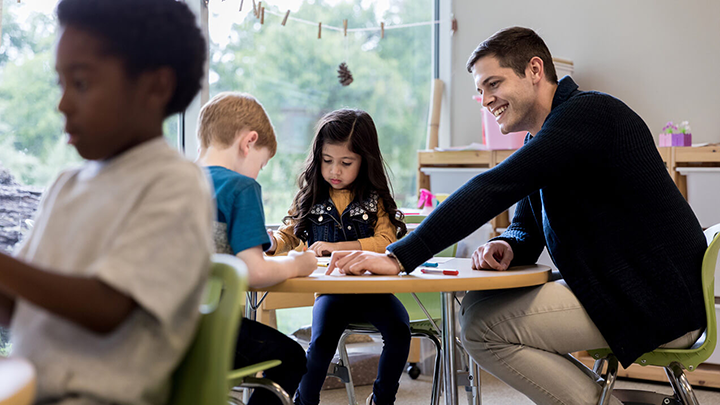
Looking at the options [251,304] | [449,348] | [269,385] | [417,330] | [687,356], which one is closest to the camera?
[269,385]

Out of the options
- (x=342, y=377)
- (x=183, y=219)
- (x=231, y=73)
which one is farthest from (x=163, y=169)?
(x=231, y=73)

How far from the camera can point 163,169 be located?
26.5 inches

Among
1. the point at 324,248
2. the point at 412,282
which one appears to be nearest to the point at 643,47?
the point at 324,248

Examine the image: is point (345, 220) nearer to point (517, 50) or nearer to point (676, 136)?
point (517, 50)

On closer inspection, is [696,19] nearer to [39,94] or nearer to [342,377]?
[342,377]

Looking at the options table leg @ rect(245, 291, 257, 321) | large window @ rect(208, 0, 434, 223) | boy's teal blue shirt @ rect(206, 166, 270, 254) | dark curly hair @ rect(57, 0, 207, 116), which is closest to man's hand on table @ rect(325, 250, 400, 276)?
boy's teal blue shirt @ rect(206, 166, 270, 254)

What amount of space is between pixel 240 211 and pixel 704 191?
2.21 meters

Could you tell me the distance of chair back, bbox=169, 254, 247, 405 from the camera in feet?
2.29

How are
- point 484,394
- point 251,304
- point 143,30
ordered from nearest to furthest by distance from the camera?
1. point 143,30
2. point 251,304
3. point 484,394

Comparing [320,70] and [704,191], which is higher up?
[320,70]

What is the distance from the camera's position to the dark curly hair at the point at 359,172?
2.02 meters

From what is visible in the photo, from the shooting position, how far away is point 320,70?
10.9 ft

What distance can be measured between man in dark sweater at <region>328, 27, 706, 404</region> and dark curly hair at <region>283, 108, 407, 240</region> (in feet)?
1.87

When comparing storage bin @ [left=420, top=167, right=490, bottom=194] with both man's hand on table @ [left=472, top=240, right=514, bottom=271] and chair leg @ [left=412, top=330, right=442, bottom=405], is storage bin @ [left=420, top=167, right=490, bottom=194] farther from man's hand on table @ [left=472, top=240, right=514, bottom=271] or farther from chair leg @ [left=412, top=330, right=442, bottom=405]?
man's hand on table @ [left=472, top=240, right=514, bottom=271]
